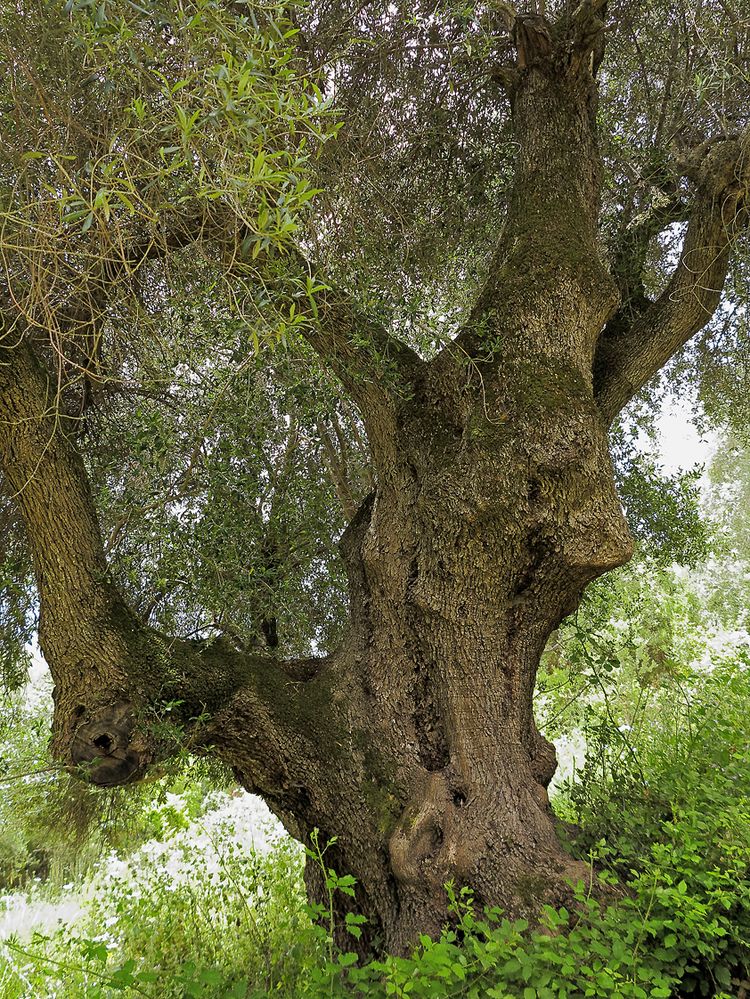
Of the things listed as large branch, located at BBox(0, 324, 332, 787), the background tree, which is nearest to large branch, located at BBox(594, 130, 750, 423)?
the background tree

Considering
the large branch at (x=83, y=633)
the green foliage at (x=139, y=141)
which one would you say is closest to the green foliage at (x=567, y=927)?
the large branch at (x=83, y=633)

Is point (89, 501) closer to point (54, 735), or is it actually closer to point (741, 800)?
point (54, 735)

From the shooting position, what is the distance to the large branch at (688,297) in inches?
169

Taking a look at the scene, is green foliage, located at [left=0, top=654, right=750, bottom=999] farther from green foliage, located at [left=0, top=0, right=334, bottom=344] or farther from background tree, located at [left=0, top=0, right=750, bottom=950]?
green foliage, located at [left=0, top=0, right=334, bottom=344]

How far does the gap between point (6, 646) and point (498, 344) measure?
12.0ft

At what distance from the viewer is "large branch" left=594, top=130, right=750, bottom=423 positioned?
14.1 feet

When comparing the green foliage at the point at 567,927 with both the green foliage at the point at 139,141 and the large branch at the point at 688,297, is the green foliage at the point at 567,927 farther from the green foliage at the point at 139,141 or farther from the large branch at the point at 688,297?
the green foliage at the point at 139,141

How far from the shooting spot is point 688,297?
→ 4.38 metres

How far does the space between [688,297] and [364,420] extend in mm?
2189

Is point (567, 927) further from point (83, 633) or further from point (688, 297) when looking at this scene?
point (688, 297)

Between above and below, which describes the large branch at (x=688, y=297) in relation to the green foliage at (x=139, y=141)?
above

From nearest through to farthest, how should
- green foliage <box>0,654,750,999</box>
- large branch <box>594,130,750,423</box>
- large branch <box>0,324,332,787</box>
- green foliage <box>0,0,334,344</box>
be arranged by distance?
green foliage <box>0,0,334,344</box>
green foliage <box>0,654,750,999</box>
large branch <box>0,324,332,787</box>
large branch <box>594,130,750,423</box>

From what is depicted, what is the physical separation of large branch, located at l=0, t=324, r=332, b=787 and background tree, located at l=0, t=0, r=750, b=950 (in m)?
0.01

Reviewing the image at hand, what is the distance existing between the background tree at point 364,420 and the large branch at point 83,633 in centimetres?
1
